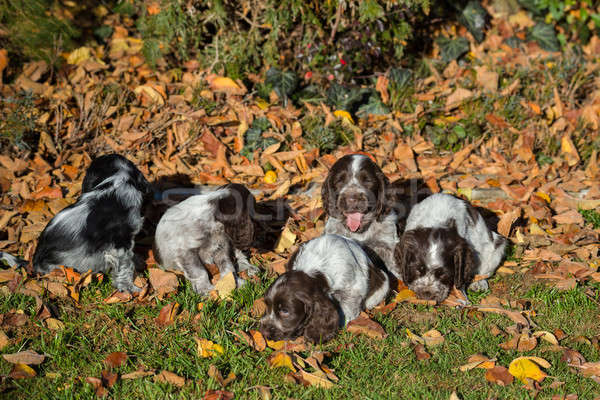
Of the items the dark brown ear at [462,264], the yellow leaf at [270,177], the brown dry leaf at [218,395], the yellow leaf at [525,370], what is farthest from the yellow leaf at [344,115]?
the brown dry leaf at [218,395]

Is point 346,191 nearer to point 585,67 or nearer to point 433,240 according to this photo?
point 433,240

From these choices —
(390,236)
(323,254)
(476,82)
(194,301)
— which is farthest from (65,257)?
(476,82)

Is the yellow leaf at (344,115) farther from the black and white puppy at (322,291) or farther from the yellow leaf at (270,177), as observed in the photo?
the black and white puppy at (322,291)

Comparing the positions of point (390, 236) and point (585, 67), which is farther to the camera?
point (585, 67)

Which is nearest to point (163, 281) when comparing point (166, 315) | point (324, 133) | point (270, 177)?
point (166, 315)

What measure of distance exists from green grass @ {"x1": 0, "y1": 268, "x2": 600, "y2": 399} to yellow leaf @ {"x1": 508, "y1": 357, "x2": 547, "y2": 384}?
0.24 feet

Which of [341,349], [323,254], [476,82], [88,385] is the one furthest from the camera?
[476,82]

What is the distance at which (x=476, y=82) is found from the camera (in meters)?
8.76

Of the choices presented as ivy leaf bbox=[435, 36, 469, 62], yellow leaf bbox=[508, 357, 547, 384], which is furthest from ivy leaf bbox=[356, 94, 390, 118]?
yellow leaf bbox=[508, 357, 547, 384]

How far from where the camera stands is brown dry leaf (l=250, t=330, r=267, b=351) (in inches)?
183

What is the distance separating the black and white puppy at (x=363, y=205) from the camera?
18.9 ft

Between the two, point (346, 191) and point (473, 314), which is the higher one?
point (346, 191)

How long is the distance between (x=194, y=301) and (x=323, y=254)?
1.20m

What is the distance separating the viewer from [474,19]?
9711 mm
